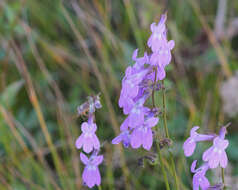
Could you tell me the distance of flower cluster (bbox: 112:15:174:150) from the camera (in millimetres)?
766

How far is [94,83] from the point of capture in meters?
2.18

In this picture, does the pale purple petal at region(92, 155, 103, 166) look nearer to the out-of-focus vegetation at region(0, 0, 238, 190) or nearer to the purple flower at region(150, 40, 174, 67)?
the purple flower at region(150, 40, 174, 67)

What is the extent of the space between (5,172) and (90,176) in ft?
2.96

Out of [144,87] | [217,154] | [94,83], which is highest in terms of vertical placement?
[94,83]

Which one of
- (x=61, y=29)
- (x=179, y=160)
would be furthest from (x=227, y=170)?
(x=61, y=29)

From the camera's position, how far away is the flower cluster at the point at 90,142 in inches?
32.7

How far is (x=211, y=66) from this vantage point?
222 centimetres

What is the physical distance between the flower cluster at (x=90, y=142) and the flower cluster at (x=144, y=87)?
3.0 inches

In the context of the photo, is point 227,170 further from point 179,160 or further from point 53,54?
point 53,54

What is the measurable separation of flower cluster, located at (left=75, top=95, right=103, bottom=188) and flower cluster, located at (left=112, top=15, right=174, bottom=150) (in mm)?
75

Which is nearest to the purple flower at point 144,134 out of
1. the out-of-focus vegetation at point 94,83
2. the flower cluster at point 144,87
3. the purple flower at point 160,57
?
the flower cluster at point 144,87

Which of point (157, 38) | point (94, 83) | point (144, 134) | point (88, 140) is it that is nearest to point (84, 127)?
point (88, 140)

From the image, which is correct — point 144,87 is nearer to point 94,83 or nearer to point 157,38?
point 157,38

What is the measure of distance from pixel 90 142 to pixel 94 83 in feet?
4.47
